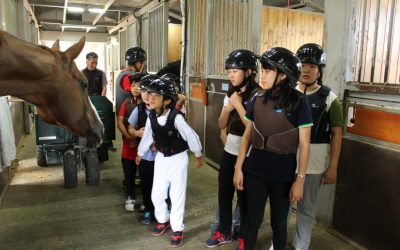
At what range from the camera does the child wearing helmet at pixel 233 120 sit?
2250 mm

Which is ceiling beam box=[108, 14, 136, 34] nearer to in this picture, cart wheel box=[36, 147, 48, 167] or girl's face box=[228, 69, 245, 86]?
cart wheel box=[36, 147, 48, 167]

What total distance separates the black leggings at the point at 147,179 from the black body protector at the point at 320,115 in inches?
53.7

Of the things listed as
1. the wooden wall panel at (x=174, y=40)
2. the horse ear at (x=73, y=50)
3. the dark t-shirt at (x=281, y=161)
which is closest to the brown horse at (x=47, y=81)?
the horse ear at (x=73, y=50)

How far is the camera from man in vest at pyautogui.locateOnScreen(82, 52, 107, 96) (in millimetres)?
5109

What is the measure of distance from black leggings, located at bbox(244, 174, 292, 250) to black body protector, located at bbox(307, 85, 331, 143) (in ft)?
1.66

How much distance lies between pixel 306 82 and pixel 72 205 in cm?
249

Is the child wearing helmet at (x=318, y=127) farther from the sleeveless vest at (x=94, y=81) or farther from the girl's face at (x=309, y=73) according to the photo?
the sleeveless vest at (x=94, y=81)

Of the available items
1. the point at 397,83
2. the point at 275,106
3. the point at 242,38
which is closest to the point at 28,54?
the point at 275,106

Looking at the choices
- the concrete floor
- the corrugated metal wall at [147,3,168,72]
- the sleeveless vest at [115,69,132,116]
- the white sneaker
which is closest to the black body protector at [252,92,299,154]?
the concrete floor

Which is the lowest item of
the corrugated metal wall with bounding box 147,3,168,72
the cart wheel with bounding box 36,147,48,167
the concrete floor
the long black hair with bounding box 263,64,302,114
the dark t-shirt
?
the concrete floor

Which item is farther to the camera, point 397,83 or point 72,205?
point 72,205

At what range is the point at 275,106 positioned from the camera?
71.0 inches

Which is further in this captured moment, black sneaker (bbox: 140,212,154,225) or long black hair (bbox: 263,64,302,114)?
black sneaker (bbox: 140,212,154,225)

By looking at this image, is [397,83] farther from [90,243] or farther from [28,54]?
[90,243]
